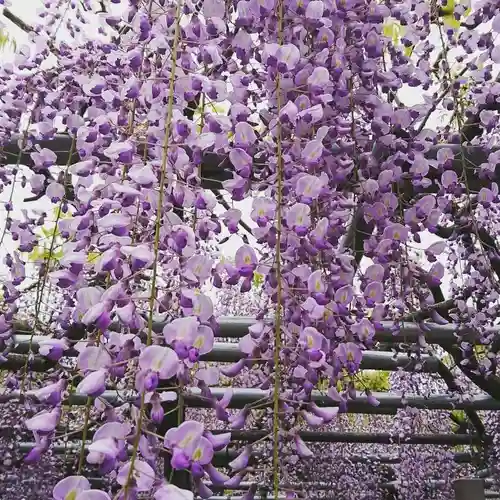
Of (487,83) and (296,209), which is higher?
(487,83)

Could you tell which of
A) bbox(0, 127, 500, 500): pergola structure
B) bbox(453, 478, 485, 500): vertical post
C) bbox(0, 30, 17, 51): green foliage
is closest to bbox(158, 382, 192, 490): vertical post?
bbox(0, 127, 500, 500): pergola structure

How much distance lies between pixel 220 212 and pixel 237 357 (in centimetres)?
160

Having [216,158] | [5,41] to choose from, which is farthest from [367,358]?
[5,41]

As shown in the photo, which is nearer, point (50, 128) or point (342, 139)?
point (342, 139)

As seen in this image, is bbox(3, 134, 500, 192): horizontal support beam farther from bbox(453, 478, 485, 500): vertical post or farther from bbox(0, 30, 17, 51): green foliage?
bbox(453, 478, 485, 500): vertical post

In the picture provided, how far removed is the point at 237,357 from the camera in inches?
124

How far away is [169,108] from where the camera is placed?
1152mm

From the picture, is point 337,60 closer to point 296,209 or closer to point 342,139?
point 342,139

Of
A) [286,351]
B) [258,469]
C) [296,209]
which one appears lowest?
[258,469]

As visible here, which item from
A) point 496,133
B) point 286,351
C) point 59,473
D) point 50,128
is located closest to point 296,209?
point 286,351

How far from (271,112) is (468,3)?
0.96 meters

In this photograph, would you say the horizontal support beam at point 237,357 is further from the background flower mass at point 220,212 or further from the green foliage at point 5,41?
the green foliage at point 5,41

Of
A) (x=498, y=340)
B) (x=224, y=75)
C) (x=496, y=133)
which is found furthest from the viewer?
(x=498, y=340)

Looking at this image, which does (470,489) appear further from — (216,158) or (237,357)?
(216,158)
